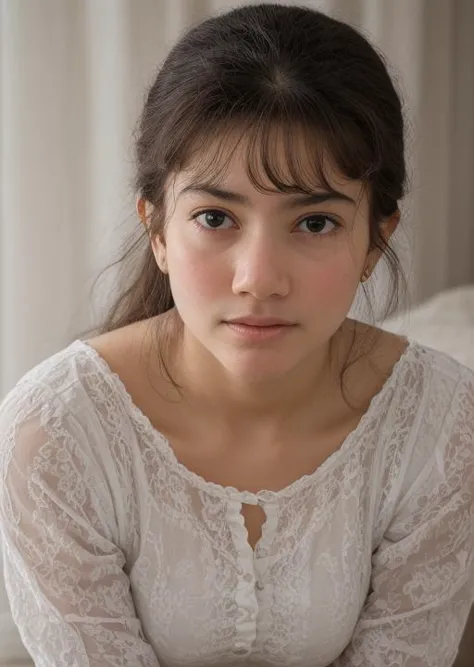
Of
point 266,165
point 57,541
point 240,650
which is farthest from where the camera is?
point 240,650

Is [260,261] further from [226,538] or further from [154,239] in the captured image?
[226,538]

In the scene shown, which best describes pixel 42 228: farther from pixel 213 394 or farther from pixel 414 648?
pixel 414 648

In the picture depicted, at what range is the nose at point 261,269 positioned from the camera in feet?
3.51

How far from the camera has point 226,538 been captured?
1.26 meters

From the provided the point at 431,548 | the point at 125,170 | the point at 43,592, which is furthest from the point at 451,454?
the point at 125,170

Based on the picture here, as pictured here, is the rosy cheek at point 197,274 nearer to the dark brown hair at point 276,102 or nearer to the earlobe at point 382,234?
the dark brown hair at point 276,102

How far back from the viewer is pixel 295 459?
1326mm

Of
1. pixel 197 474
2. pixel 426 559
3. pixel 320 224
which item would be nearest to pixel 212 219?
pixel 320 224

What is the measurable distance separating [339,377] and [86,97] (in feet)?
2.31

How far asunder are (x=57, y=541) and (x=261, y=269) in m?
0.40

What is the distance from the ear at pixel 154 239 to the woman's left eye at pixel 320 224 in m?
0.19

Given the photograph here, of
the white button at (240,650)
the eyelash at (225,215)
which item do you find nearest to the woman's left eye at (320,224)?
the eyelash at (225,215)

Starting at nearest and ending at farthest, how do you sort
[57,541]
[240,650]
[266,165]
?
1. [266,165]
2. [57,541]
3. [240,650]

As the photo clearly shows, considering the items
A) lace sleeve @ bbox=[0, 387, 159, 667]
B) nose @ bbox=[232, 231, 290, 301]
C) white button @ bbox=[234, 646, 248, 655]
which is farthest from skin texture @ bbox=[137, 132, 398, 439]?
white button @ bbox=[234, 646, 248, 655]
